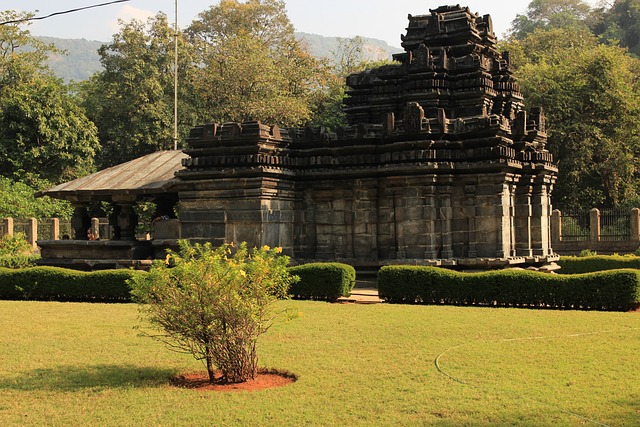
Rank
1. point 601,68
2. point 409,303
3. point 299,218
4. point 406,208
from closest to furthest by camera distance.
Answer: point 409,303 → point 406,208 → point 299,218 → point 601,68

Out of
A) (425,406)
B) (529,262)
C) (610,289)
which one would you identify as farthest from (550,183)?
(425,406)

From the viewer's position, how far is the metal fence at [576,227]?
32156mm

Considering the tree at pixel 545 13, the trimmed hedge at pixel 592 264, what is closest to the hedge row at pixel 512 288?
the trimmed hedge at pixel 592 264

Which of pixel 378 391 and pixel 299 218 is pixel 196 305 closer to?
pixel 378 391

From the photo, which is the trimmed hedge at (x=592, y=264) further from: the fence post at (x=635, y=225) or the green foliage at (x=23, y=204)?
the green foliage at (x=23, y=204)

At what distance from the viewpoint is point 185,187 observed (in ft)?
57.8

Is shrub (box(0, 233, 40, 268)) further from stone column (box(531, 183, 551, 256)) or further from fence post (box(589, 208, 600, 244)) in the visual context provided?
fence post (box(589, 208, 600, 244))

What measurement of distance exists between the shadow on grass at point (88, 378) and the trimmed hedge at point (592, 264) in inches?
527

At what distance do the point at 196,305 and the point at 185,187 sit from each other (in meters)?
9.80

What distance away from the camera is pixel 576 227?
32469 millimetres

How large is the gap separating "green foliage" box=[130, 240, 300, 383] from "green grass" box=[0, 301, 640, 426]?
59 cm

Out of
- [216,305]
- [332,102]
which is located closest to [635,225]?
[332,102]

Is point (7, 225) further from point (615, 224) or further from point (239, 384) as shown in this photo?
point (239, 384)

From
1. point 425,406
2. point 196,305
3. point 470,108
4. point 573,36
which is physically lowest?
point 425,406
